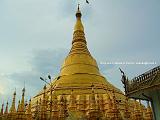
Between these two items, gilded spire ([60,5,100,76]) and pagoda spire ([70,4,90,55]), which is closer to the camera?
gilded spire ([60,5,100,76])

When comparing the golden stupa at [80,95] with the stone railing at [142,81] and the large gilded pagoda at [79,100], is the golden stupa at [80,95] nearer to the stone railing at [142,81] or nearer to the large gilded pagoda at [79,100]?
the large gilded pagoda at [79,100]

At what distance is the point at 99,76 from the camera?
37531 millimetres

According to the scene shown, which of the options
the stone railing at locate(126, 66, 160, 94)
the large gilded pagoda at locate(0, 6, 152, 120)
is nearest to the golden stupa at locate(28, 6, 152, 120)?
the large gilded pagoda at locate(0, 6, 152, 120)

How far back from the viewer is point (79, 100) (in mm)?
29688

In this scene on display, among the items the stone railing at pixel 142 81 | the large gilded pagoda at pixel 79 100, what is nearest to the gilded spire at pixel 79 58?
the large gilded pagoda at pixel 79 100

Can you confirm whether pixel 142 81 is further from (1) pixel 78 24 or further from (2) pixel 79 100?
(1) pixel 78 24

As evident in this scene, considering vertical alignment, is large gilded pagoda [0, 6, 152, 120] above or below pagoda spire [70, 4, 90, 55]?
below

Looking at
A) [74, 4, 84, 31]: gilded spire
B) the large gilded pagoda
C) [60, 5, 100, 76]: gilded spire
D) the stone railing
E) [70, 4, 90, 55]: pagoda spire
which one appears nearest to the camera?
the stone railing

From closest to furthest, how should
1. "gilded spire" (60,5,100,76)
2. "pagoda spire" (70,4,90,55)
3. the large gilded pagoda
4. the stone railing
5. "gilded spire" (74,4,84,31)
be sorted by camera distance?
1. the stone railing
2. the large gilded pagoda
3. "gilded spire" (60,5,100,76)
4. "pagoda spire" (70,4,90,55)
5. "gilded spire" (74,4,84,31)

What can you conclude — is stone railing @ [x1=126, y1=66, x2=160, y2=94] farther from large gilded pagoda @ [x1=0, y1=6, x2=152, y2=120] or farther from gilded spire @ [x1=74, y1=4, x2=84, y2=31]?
gilded spire @ [x1=74, y1=4, x2=84, y2=31]

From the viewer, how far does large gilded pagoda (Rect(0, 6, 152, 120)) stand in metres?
26.8

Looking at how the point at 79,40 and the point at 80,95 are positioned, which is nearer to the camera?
the point at 80,95

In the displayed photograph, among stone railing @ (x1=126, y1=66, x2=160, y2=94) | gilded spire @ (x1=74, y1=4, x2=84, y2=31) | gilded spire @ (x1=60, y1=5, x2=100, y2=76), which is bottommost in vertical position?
stone railing @ (x1=126, y1=66, x2=160, y2=94)

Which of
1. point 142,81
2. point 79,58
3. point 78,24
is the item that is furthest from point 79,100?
point 78,24
